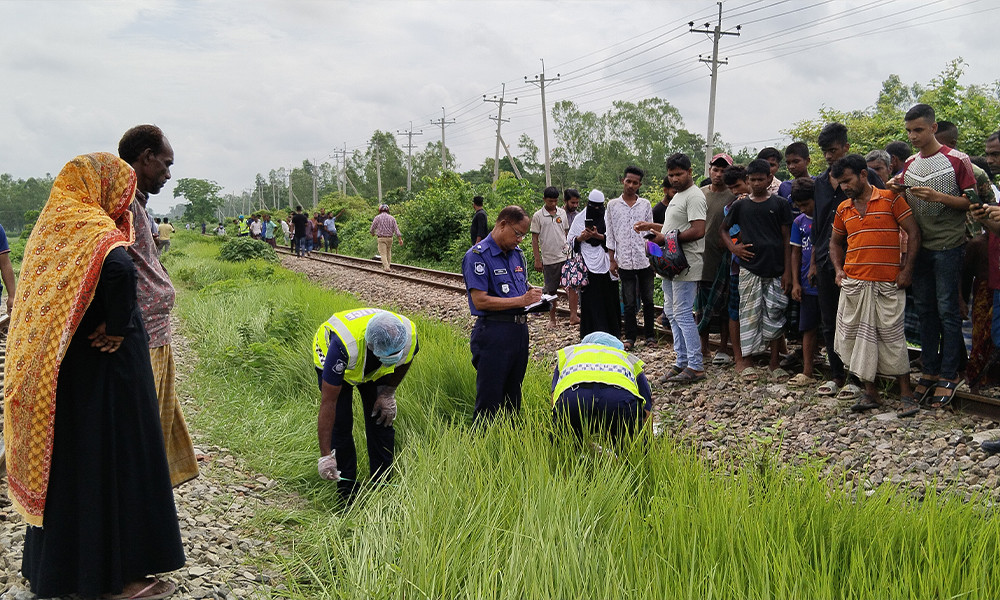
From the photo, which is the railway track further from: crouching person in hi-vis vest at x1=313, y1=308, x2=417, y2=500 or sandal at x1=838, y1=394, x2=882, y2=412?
crouching person in hi-vis vest at x1=313, y1=308, x2=417, y2=500

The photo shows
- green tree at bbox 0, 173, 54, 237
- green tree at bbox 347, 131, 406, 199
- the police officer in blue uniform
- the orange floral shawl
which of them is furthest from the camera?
green tree at bbox 0, 173, 54, 237

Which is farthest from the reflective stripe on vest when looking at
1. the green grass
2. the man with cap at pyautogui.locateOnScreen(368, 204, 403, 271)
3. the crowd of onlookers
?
the man with cap at pyautogui.locateOnScreen(368, 204, 403, 271)

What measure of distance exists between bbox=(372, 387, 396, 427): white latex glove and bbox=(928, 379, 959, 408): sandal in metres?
3.54

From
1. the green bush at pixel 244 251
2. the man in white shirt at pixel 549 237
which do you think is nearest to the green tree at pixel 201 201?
the green bush at pixel 244 251

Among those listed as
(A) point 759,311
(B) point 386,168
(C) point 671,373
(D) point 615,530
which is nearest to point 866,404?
(A) point 759,311

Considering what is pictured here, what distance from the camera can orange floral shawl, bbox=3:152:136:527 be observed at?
2.71 m

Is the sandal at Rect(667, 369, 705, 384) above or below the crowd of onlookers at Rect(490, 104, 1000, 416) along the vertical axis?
below

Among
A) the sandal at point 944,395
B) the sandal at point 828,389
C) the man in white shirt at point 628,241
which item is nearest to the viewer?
the sandal at point 944,395

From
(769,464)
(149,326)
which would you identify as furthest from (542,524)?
(149,326)

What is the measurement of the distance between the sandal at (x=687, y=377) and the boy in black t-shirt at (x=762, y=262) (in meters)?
0.33

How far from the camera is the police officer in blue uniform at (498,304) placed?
4406 mm

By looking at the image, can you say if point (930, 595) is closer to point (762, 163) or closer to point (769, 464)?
point (769, 464)

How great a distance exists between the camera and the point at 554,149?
71.5 meters

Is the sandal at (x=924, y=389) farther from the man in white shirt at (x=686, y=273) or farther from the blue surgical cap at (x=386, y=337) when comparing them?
the blue surgical cap at (x=386, y=337)
